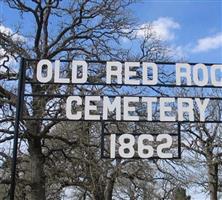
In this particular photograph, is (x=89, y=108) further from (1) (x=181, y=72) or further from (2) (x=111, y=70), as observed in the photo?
(1) (x=181, y=72)

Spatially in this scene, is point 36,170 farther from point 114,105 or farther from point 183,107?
point 183,107

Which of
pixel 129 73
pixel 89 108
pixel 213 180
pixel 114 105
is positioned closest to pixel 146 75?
pixel 129 73

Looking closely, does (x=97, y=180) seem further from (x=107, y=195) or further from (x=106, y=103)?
(x=107, y=195)

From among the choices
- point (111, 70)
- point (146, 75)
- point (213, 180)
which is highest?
point (111, 70)

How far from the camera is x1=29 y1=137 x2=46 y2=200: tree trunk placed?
1812cm

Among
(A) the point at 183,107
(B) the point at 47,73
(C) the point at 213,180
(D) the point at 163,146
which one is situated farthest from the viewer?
(C) the point at 213,180

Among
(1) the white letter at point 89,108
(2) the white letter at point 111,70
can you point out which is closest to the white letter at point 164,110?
(2) the white letter at point 111,70

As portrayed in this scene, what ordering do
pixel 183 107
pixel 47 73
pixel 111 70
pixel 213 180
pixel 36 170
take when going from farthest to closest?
1. pixel 213 180
2. pixel 36 170
3. pixel 47 73
4. pixel 111 70
5. pixel 183 107

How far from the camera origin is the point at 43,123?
725 inches

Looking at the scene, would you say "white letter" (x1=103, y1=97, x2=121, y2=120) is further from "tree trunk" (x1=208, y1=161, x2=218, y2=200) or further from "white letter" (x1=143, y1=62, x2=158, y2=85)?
"tree trunk" (x1=208, y1=161, x2=218, y2=200)

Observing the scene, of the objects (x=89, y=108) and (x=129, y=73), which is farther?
(x=129, y=73)

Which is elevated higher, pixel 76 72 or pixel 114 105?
pixel 76 72

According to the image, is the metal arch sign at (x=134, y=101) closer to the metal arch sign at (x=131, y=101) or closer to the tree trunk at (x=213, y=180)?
the metal arch sign at (x=131, y=101)

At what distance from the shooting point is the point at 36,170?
18344 mm
